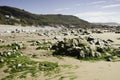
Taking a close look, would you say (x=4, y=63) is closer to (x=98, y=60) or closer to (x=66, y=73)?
(x=66, y=73)

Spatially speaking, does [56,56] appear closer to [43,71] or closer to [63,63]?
[63,63]

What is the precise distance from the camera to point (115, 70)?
55.0 feet

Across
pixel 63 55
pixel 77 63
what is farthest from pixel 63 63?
pixel 63 55

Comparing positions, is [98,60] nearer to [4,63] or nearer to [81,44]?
[81,44]

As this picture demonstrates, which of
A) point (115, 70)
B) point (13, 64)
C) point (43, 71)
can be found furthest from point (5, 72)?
point (115, 70)

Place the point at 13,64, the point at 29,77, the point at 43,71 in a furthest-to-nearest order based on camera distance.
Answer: the point at 13,64 → the point at 43,71 → the point at 29,77

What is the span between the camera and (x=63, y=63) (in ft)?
62.3

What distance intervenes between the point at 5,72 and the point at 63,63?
17.1ft

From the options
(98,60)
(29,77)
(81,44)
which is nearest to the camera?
(29,77)

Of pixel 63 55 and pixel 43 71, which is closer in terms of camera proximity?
pixel 43 71

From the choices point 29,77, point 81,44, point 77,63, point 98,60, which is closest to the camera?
point 29,77

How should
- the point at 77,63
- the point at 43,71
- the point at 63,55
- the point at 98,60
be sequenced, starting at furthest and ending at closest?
the point at 63,55, the point at 98,60, the point at 77,63, the point at 43,71

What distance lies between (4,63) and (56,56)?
5516mm

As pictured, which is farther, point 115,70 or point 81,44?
point 81,44
